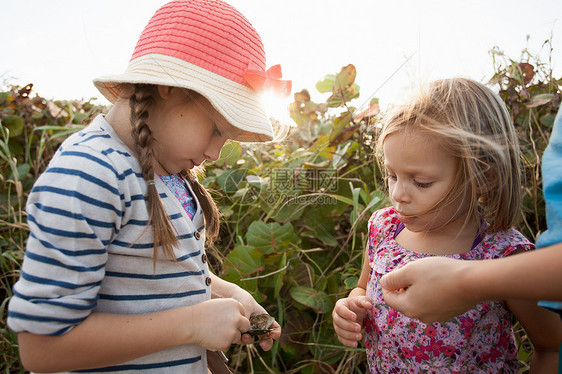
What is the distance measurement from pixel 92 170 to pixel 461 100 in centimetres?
95

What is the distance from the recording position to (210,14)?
1.07 metres

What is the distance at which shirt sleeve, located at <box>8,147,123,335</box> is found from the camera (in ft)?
2.60

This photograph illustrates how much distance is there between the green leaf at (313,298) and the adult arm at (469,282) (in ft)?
2.37

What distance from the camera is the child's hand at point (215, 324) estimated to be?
959 mm

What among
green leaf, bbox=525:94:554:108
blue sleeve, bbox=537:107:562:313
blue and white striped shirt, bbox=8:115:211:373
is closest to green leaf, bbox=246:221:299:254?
blue and white striped shirt, bbox=8:115:211:373

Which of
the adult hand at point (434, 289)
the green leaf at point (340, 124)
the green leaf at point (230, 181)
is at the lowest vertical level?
the green leaf at point (230, 181)

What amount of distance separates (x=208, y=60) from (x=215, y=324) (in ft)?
2.21

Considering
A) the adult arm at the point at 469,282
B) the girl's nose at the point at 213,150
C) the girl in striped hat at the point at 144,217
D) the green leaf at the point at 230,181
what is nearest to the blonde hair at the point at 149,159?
the girl in striped hat at the point at 144,217

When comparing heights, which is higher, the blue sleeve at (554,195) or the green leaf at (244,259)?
the blue sleeve at (554,195)

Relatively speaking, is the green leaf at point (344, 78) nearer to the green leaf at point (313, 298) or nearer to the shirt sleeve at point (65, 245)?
A: the green leaf at point (313, 298)

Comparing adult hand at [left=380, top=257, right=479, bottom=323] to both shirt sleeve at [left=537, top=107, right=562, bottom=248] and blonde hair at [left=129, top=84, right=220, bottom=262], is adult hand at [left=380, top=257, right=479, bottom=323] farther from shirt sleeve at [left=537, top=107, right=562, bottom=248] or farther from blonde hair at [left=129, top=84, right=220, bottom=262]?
blonde hair at [left=129, top=84, right=220, bottom=262]

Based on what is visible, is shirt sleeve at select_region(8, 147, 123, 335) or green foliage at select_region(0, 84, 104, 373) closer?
shirt sleeve at select_region(8, 147, 123, 335)

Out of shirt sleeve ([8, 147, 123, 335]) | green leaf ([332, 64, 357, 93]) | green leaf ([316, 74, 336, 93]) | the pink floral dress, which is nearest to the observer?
shirt sleeve ([8, 147, 123, 335])

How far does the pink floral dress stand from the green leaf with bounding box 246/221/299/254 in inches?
24.9
